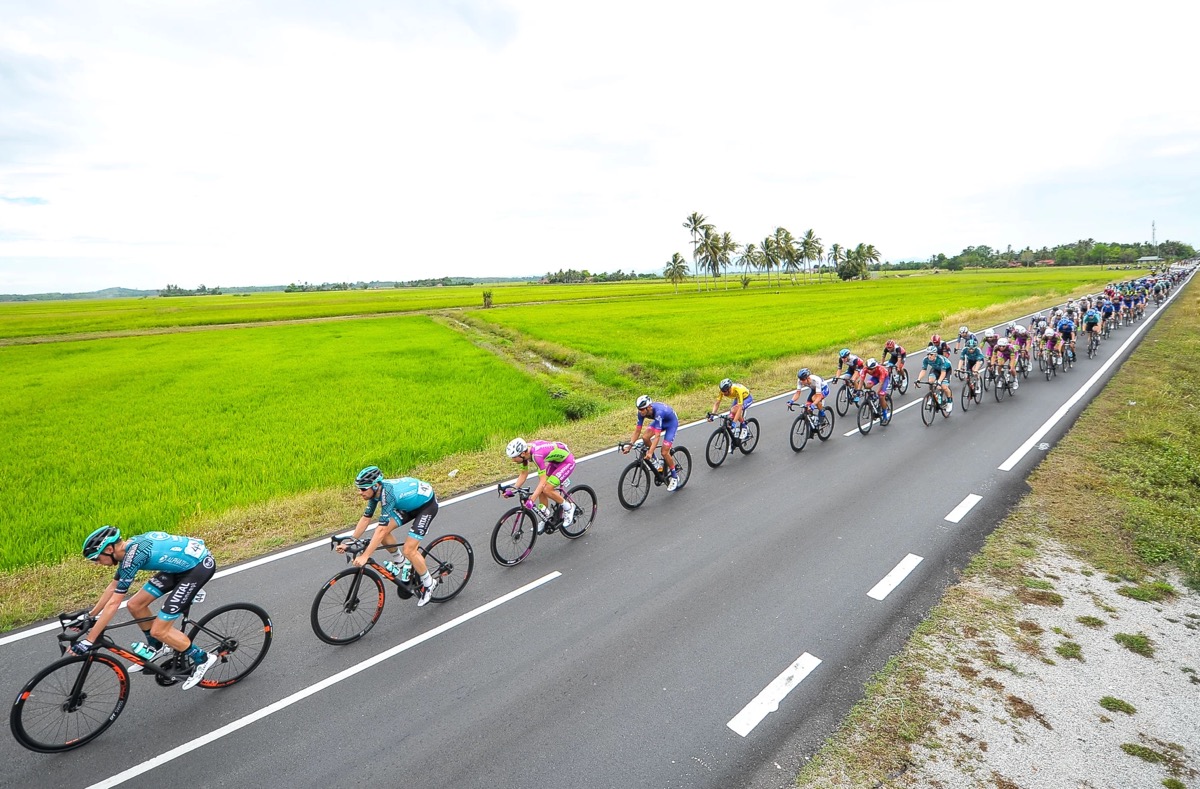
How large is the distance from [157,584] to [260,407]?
48.5ft

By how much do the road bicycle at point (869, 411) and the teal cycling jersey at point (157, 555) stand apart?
1270cm

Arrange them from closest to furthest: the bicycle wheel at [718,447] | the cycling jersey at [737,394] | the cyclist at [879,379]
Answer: the cycling jersey at [737,394] < the bicycle wheel at [718,447] < the cyclist at [879,379]

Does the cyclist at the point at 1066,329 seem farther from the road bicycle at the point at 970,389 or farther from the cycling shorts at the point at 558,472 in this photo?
the cycling shorts at the point at 558,472

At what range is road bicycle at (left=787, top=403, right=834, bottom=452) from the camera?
11.6 meters

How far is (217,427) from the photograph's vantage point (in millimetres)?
15445

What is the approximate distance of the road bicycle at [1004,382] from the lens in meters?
15.3

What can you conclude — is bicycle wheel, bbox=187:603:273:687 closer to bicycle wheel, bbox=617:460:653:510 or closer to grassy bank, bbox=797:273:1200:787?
bicycle wheel, bbox=617:460:653:510

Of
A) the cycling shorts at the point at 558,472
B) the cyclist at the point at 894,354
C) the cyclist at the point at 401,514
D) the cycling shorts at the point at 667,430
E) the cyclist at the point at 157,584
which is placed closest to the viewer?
the cyclist at the point at 157,584

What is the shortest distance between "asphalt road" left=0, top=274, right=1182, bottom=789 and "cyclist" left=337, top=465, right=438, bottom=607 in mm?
582

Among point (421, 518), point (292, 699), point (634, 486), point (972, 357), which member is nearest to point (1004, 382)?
point (972, 357)

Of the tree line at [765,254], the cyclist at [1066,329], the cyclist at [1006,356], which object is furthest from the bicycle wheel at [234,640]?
the tree line at [765,254]

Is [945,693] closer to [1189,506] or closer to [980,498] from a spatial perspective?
[980,498]

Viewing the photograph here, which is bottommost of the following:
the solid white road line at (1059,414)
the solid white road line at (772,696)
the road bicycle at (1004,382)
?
the solid white road line at (772,696)

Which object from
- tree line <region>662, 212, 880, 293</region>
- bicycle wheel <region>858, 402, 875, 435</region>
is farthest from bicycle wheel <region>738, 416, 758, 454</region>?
tree line <region>662, 212, 880, 293</region>
